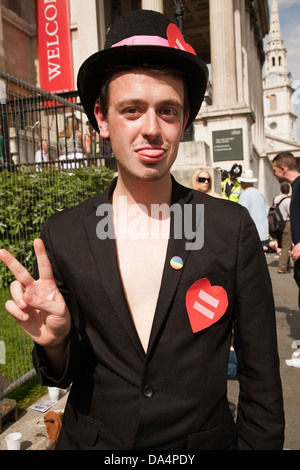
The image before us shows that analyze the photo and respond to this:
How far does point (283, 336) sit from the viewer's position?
5969mm

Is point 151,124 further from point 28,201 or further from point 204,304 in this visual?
point 28,201

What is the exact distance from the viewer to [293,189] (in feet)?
16.2

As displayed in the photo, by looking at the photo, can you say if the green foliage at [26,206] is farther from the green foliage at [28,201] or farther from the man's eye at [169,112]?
the man's eye at [169,112]

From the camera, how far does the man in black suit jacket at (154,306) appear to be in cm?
147

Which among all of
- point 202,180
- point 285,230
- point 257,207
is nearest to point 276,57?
point 285,230

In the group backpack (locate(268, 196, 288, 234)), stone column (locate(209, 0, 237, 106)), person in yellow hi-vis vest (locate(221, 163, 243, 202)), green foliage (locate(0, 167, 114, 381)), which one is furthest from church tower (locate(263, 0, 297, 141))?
green foliage (locate(0, 167, 114, 381))

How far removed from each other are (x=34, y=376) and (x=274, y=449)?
3638mm

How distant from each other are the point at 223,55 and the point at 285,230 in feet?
29.8

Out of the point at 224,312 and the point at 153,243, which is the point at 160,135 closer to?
the point at 153,243

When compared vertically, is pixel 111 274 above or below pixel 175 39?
below

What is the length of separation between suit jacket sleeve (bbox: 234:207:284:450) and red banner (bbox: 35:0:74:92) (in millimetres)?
16912

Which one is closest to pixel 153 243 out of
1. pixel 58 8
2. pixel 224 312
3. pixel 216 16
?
pixel 224 312

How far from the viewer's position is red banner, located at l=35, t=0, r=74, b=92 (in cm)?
1722

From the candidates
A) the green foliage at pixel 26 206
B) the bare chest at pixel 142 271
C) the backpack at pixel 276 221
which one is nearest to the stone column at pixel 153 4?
the green foliage at pixel 26 206
